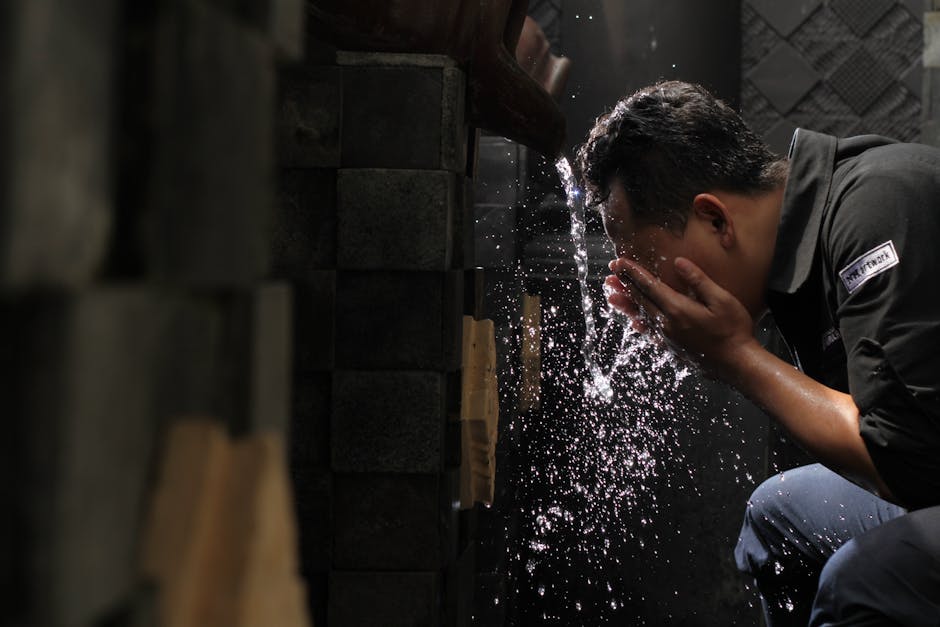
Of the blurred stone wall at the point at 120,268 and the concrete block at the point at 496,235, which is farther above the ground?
the concrete block at the point at 496,235

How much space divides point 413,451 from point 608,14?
1.81 m

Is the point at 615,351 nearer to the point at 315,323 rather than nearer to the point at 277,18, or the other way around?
the point at 315,323

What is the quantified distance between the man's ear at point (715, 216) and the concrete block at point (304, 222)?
564 millimetres

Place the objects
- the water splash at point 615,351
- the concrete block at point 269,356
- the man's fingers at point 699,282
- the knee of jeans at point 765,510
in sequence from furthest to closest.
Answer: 1. the water splash at point 615,351
2. the knee of jeans at point 765,510
3. the man's fingers at point 699,282
4. the concrete block at point 269,356

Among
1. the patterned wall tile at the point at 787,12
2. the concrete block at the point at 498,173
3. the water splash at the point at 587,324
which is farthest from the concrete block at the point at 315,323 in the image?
the patterned wall tile at the point at 787,12

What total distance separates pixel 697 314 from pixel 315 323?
55cm

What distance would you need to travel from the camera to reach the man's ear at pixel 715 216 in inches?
60.9

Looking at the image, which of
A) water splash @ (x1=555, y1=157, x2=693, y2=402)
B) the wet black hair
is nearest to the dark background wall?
water splash @ (x1=555, y1=157, x2=693, y2=402)

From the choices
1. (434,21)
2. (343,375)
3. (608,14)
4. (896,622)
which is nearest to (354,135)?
(434,21)

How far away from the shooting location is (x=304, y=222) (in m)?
1.38

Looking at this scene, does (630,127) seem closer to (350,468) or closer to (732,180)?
(732,180)

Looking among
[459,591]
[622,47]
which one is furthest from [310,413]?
[622,47]

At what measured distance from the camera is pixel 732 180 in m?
1.57

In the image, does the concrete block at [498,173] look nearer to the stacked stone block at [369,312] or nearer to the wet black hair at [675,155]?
the wet black hair at [675,155]
